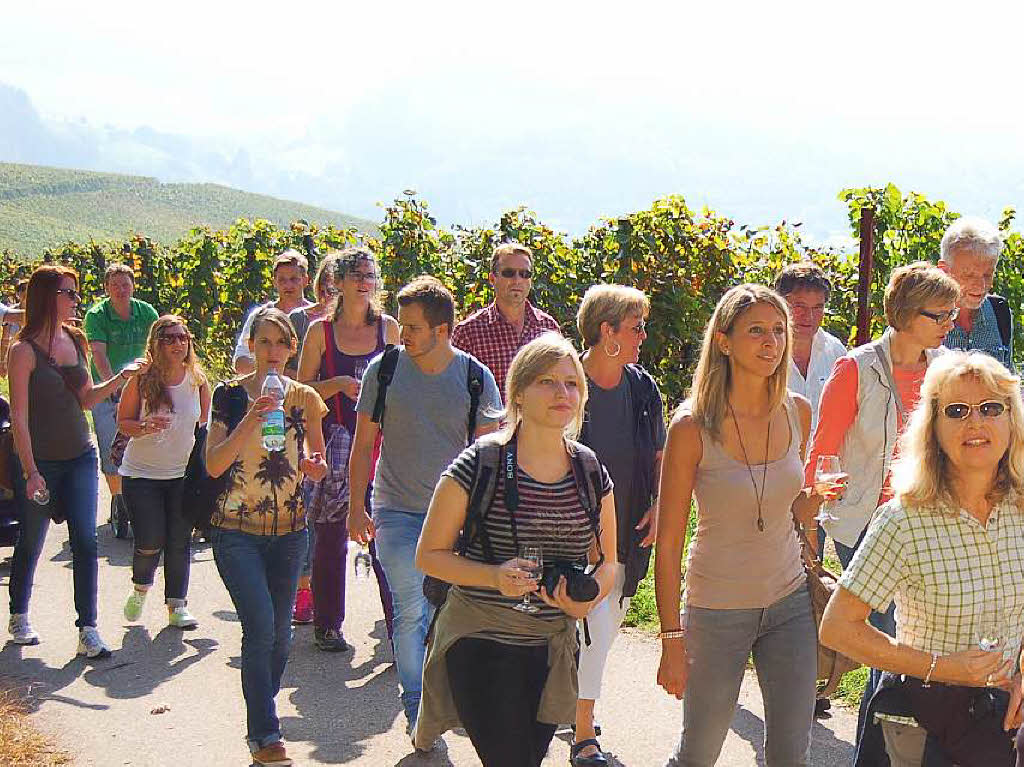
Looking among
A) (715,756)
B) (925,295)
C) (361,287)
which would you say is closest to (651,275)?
(361,287)

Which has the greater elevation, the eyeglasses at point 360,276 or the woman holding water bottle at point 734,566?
the eyeglasses at point 360,276

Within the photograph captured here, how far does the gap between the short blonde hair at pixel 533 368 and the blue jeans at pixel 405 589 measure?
1.68 metres

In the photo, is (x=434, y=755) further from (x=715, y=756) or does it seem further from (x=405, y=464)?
(x=715, y=756)

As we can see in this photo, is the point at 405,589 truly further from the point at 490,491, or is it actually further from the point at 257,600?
the point at 490,491

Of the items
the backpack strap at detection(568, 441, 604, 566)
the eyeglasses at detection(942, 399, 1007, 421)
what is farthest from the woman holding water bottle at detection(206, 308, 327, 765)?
the eyeglasses at detection(942, 399, 1007, 421)

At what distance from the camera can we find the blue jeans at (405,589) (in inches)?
213

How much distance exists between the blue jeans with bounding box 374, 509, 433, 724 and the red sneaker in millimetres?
2095

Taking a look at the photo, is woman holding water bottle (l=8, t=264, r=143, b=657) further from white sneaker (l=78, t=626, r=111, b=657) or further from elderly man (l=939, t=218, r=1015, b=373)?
elderly man (l=939, t=218, r=1015, b=373)

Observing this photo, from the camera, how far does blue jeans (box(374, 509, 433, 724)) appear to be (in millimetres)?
5422

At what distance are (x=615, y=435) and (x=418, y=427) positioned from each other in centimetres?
91

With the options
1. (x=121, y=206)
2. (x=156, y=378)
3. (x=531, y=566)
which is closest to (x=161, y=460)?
(x=156, y=378)

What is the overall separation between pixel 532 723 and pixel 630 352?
1.88m

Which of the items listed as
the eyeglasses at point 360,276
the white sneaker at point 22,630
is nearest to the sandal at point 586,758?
the eyeglasses at point 360,276

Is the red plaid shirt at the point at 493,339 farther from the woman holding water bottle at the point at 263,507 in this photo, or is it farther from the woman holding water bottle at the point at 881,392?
the woman holding water bottle at the point at 881,392
